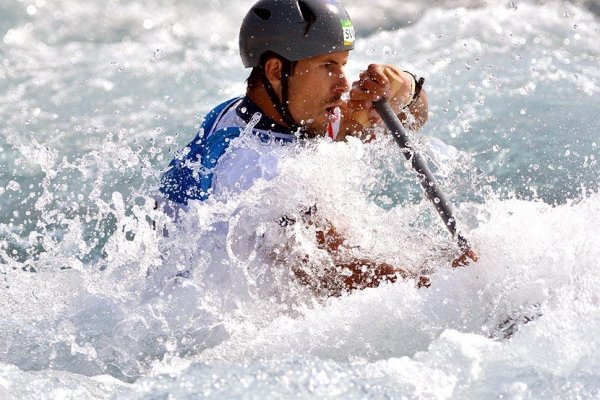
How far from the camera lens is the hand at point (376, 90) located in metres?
3.45

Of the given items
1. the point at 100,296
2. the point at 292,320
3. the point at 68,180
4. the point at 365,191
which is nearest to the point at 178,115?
the point at 68,180

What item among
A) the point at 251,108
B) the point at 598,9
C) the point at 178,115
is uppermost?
the point at 251,108

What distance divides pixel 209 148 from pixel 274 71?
0.39 m

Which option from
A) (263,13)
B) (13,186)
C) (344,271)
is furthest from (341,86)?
(13,186)

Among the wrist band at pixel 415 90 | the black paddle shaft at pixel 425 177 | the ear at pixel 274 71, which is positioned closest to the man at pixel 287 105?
the ear at pixel 274 71

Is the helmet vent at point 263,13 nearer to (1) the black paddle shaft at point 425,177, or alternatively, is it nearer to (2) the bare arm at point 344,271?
(1) the black paddle shaft at point 425,177

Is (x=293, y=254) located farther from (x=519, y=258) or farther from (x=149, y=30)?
(x=149, y=30)

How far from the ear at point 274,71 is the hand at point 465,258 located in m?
0.92

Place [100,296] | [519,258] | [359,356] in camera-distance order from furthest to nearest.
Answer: [100,296] → [519,258] → [359,356]

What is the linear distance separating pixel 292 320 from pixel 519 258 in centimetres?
79

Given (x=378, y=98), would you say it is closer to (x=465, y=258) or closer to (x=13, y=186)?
(x=465, y=258)

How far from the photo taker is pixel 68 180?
535cm

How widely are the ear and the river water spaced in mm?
278

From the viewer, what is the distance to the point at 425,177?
3.26 metres
